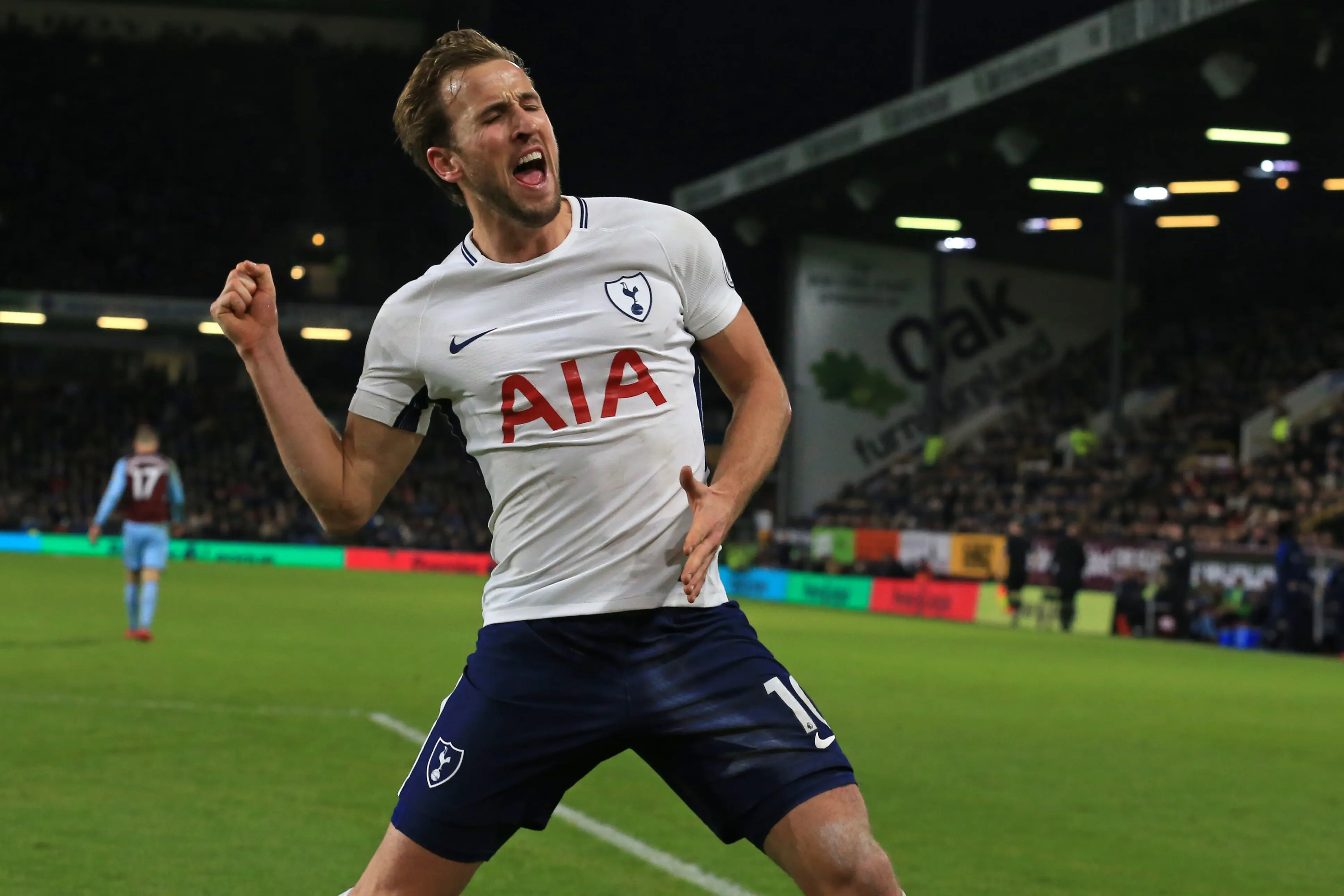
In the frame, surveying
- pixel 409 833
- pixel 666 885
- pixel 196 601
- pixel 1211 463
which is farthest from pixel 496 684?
pixel 1211 463

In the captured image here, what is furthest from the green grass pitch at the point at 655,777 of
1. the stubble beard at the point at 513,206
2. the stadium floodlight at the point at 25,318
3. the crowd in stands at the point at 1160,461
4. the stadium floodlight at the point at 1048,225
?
the stadium floodlight at the point at 25,318

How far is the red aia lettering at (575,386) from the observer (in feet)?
11.9

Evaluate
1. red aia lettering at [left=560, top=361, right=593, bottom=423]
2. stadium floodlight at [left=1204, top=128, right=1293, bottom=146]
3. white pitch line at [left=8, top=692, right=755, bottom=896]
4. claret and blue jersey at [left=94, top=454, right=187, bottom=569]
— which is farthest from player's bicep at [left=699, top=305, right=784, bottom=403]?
stadium floodlight at [left=1204, top=128, right=1293, bottom=146]

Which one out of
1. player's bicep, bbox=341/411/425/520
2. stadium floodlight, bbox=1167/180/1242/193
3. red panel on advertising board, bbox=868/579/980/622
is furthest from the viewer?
stadium floodlight, bbox=1167/180/1242/193

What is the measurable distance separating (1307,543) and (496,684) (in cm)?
2370

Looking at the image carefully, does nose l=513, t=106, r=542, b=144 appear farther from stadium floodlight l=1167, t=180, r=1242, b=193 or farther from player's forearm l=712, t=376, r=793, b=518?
stadium floodlight l=1167, t=180, r=1242, b=193

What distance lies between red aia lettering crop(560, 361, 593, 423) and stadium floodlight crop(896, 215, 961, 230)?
36.8m

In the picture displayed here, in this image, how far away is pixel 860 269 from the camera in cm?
4259

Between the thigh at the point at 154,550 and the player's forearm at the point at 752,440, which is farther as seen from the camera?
the thigh at the point at 154,550

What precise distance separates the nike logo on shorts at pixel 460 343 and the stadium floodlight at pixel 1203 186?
3387cm

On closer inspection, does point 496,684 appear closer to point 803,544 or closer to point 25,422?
point 803,544

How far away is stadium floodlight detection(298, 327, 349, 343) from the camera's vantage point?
4819cm

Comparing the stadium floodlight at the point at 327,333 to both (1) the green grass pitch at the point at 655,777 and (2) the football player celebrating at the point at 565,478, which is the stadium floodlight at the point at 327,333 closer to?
(1) the green grass pitch at the point at 655,777

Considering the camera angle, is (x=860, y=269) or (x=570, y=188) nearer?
(x=570, y=188)
